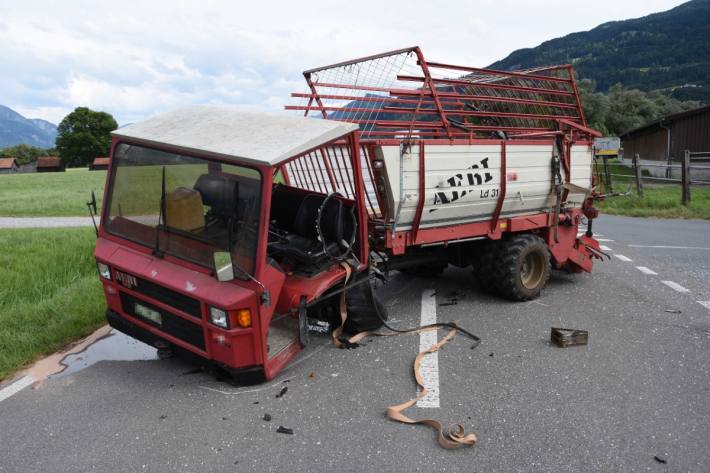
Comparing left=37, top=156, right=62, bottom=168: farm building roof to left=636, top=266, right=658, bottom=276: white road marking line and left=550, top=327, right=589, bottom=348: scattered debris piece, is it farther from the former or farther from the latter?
left=550, top=327, right=589, bottom=348: scattered debris piece

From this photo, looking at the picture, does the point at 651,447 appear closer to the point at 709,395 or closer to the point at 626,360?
the point at 709,395

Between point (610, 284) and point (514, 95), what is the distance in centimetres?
294

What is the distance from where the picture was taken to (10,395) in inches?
159

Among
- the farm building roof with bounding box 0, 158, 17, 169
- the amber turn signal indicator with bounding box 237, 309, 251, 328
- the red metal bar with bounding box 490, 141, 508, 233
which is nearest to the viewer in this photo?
the amber turn signal indicator with bounding box 237, 309, 251, 328

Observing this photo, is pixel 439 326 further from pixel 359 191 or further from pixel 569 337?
pixel 359 191

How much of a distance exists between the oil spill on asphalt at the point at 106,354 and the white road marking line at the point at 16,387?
163 mm

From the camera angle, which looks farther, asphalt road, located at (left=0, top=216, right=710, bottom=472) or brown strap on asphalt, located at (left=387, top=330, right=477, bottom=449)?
brown strap on asphalt, located at (left=387, top=330, right=477, bottom=449)

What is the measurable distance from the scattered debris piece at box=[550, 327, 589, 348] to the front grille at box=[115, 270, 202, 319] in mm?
3305

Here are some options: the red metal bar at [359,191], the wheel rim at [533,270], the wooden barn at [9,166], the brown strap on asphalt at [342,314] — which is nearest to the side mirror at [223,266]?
the brown strap on asphalt at [342,314]

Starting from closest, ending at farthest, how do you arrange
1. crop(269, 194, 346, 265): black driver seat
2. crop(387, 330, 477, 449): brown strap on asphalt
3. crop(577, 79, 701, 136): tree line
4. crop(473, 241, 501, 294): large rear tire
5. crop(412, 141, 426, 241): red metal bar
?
crop(387, 330, 477, 449): brown strap on asphalt, crop(269, 194, 346, 265): black driver seat, crop(412, 141, 426, 241): red metal bar, crop(473, 241, 501, 294): large rear tire, crop(577, 79, 701, 136): tree line

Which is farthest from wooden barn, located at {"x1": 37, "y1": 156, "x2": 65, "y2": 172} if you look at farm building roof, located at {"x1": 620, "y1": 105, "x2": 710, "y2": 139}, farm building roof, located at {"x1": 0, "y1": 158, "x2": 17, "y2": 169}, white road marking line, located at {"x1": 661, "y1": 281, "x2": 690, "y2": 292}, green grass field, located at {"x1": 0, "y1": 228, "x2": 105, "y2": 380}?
white road marking line, located at {"x1": 661, "y1": 281, "x2": 690, "y2": 292}

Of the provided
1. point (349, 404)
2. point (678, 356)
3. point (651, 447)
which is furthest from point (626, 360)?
point (349, 404)

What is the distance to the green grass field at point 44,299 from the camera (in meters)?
4.88

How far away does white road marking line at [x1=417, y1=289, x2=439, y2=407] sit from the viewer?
13.0ft
